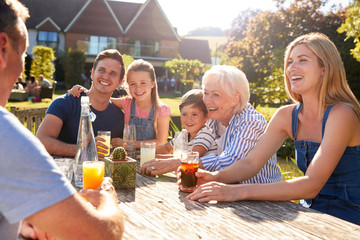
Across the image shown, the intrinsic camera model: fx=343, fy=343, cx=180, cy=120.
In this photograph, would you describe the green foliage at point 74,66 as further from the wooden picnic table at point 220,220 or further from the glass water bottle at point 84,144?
the wooden picnic table at point 220,220

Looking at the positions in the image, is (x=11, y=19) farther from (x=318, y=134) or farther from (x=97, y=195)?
(x=318, y=134)

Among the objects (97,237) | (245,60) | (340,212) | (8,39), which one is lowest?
(340,212)

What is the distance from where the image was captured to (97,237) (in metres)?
1.01

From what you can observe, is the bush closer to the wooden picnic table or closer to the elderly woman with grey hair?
the elderly woman with grey hair

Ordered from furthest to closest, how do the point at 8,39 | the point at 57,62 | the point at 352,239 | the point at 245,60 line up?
the point at 57,62 < the point at 245,60 < the point at 352,239 < the point at 8,39

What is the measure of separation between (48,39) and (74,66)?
667cm

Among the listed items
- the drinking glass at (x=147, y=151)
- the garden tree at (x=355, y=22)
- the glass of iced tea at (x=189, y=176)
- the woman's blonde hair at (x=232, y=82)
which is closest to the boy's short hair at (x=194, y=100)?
the woman's blonde hair at (x=232, y=82)

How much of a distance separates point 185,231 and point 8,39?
98 cm

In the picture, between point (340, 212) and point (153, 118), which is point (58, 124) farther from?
point (340, 212)

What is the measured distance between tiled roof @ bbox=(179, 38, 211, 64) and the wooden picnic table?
40.4 metres

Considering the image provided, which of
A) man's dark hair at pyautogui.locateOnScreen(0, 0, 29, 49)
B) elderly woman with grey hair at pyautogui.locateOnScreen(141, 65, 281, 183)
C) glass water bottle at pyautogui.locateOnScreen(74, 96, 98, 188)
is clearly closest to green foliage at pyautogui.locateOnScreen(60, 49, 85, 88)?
elderly woman with grey hair at pyautogui.locateOnScreen(141, 65, 281, 183)

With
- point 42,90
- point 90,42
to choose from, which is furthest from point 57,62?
point 42,90

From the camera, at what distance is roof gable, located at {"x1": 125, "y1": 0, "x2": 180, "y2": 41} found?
32281mm

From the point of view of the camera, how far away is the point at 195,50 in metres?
42.7
